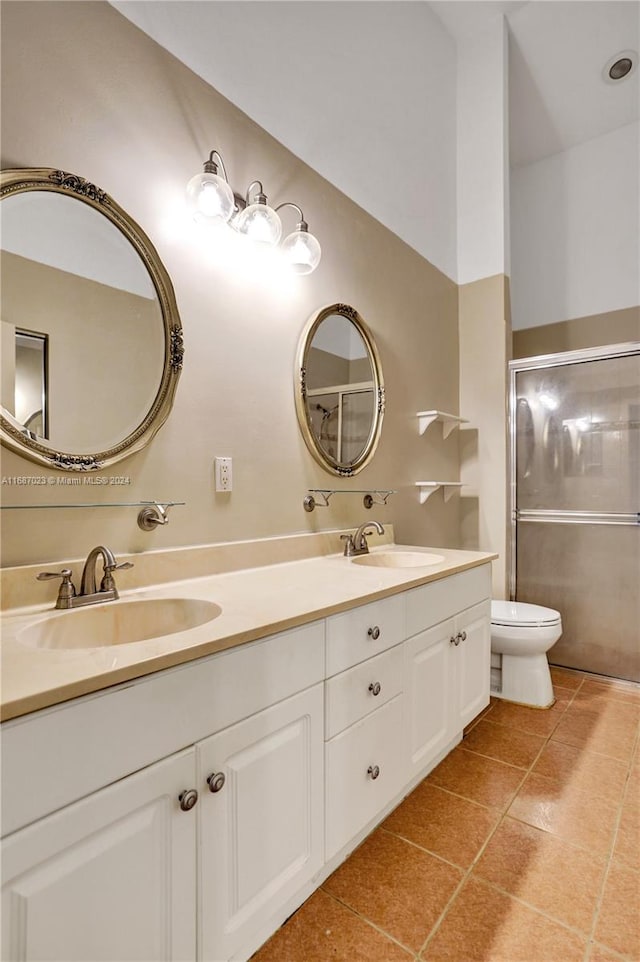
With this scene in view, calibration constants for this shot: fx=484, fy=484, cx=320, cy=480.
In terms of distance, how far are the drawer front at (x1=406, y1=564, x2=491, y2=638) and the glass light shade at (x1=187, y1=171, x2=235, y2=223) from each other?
4.20ft

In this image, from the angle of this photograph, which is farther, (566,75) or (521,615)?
(566,75)

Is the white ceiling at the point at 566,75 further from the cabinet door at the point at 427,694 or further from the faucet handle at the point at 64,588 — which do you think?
the faucet handle at the point at 64,588

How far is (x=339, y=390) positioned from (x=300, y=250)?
559 mm

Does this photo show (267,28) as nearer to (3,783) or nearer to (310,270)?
(310,270)

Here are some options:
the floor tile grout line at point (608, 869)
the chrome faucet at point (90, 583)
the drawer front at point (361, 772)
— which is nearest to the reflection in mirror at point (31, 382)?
the chrome faucet at point (90, 583)

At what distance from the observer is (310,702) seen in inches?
43.9

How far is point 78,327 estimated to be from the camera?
120cm

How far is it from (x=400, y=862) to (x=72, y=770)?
1.11m

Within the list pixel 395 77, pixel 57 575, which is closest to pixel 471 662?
pixel 57 575

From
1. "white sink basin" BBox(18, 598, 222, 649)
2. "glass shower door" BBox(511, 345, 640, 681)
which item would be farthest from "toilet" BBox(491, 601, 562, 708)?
"white sink basin" BBox(18, 598, 222, 649)

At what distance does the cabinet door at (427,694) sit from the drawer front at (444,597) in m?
0.04

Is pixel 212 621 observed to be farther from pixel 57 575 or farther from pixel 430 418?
pixel 430 418

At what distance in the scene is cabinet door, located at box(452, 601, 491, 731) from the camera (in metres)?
1.80

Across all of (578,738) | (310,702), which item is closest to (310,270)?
(310,702)
